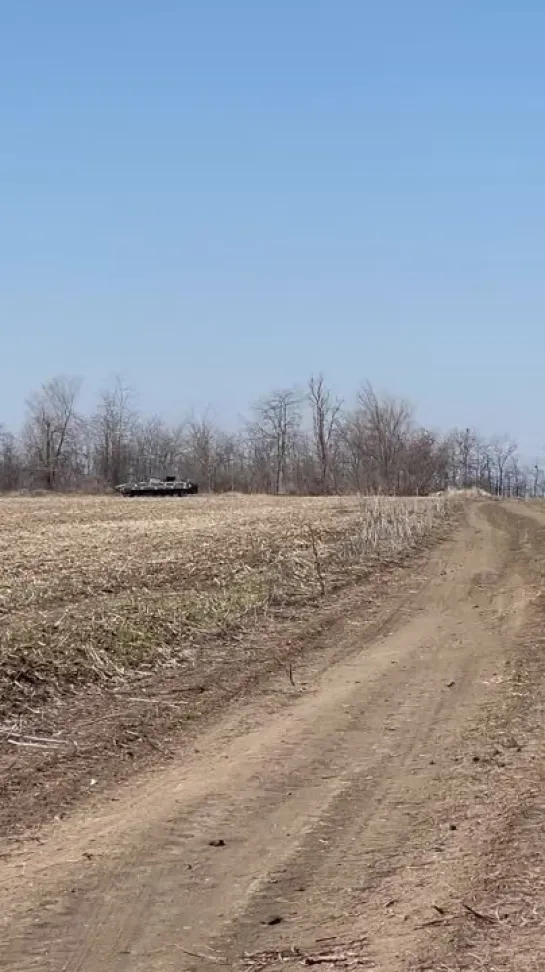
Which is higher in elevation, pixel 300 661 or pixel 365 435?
pixel 365 435

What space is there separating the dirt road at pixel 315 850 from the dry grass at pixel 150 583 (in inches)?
73.5

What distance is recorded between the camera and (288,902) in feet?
13.6

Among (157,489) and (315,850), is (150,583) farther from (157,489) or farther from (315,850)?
(157,489)

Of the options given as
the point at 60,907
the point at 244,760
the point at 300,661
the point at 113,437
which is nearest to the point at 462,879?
the point at 60,907

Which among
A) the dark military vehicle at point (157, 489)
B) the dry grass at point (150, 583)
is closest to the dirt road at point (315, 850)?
the dry grass at point (150, 583)

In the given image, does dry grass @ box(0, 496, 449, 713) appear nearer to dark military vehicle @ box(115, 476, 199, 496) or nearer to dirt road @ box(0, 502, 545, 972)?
dirt road @ box(0, 502, 545, 972)

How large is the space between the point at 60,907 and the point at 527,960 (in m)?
1.93

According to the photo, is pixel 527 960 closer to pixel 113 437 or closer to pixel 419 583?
pixel 419 583

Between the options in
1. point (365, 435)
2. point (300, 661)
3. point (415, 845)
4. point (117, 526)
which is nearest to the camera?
point (415, 845)

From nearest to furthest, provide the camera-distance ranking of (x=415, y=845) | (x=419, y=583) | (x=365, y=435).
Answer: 1. (x=415, y=845)
2. (x=419, y=583)
3. (x=365, y=435)

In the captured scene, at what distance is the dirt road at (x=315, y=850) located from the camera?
3.74 m

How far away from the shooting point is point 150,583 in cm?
1420

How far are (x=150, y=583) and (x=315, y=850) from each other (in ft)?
31.9

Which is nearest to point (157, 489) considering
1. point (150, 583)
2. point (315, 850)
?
point (150, 583)
